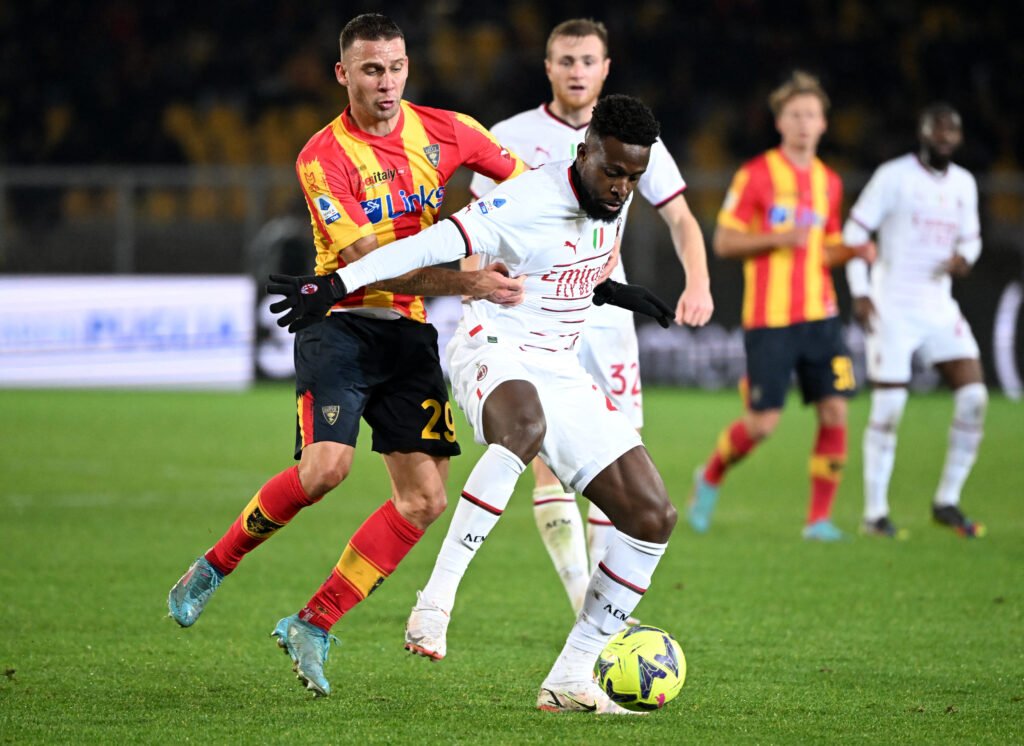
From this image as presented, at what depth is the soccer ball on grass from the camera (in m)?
4.84

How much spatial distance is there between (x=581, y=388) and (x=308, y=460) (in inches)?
38.3

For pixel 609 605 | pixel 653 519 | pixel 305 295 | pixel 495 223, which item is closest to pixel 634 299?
pixel 495 223

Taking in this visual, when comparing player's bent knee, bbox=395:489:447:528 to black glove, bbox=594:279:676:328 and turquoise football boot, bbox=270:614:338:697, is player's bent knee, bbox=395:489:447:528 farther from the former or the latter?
black glove, bbox=594:279:676:328

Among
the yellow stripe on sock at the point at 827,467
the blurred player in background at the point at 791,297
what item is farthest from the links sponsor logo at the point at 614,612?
the yellow stripe on sock at the point at 827,467

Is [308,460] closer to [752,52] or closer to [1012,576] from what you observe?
[1012,576]

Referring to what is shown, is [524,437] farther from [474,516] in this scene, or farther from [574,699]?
[574,699]

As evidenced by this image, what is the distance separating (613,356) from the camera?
6375 mm

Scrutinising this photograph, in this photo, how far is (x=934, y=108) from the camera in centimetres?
948

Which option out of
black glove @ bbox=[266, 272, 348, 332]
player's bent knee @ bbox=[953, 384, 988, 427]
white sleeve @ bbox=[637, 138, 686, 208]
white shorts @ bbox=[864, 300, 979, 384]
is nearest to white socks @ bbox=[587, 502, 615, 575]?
white sleeve @ bbox=[637, 138, 686, 208]

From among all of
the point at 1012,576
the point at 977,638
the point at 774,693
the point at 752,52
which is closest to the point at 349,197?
the point at 774,693

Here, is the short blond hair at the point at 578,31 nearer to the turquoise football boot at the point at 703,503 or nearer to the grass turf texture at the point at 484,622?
the grass turf texture at the point at 484,622

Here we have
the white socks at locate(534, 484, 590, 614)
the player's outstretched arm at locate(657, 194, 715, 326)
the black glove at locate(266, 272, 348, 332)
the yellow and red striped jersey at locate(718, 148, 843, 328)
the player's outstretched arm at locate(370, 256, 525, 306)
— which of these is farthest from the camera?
the yellow and red striped jersey at locate(718, 148, 843, 328)

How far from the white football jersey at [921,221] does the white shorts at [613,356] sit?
3605 mm

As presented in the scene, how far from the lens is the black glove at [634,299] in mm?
5234
